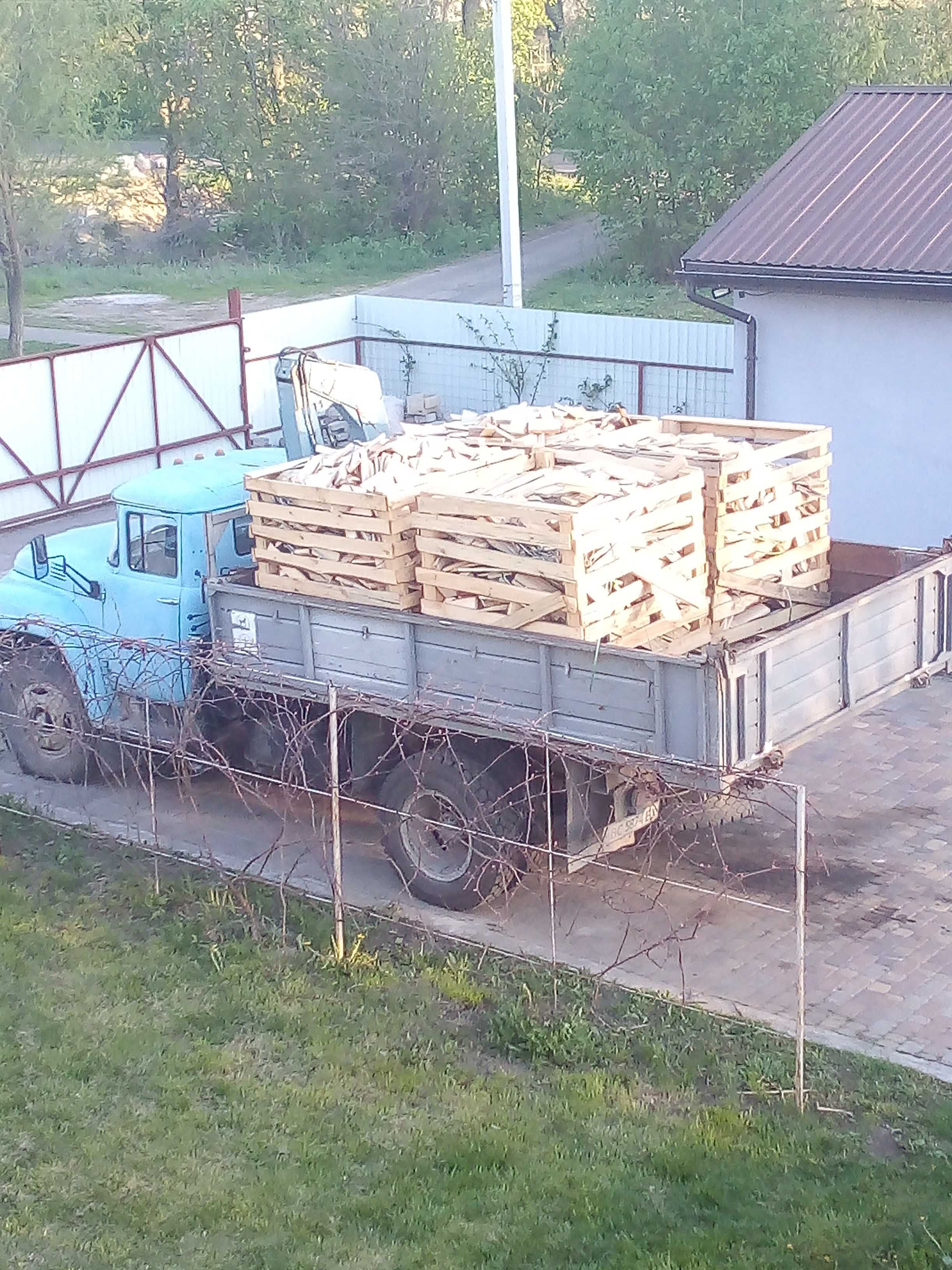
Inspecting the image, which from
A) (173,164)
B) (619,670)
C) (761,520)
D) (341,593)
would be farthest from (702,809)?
(173,164)

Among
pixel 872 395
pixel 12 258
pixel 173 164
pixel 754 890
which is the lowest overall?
pixel 754 890

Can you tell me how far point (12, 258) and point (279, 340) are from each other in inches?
383

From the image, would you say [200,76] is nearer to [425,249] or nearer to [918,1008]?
[425,249]

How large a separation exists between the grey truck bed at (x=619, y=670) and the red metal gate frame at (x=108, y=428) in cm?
1041

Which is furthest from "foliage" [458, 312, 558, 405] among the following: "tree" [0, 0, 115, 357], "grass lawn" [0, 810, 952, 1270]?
"grass lawn" [0, 810, 952, 1270]

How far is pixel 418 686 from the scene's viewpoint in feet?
29.6

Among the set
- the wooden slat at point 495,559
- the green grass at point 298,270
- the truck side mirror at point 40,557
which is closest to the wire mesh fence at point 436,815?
the truck side mirror at point 40,557

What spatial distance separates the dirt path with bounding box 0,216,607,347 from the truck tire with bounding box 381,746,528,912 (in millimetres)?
23605

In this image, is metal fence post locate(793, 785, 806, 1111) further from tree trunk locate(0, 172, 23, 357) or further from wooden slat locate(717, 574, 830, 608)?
tree trunk locate(0, 172, 23, 357)

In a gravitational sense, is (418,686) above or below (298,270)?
below

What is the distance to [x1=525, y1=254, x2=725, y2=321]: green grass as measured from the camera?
110 feet

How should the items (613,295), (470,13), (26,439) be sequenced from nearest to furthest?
(26,439)
(613,295)
(470,13)

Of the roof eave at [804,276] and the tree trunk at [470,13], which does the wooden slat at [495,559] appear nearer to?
the roof eave at [804,276]

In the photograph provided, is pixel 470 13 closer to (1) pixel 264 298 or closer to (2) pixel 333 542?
(1) pixel 264 298
